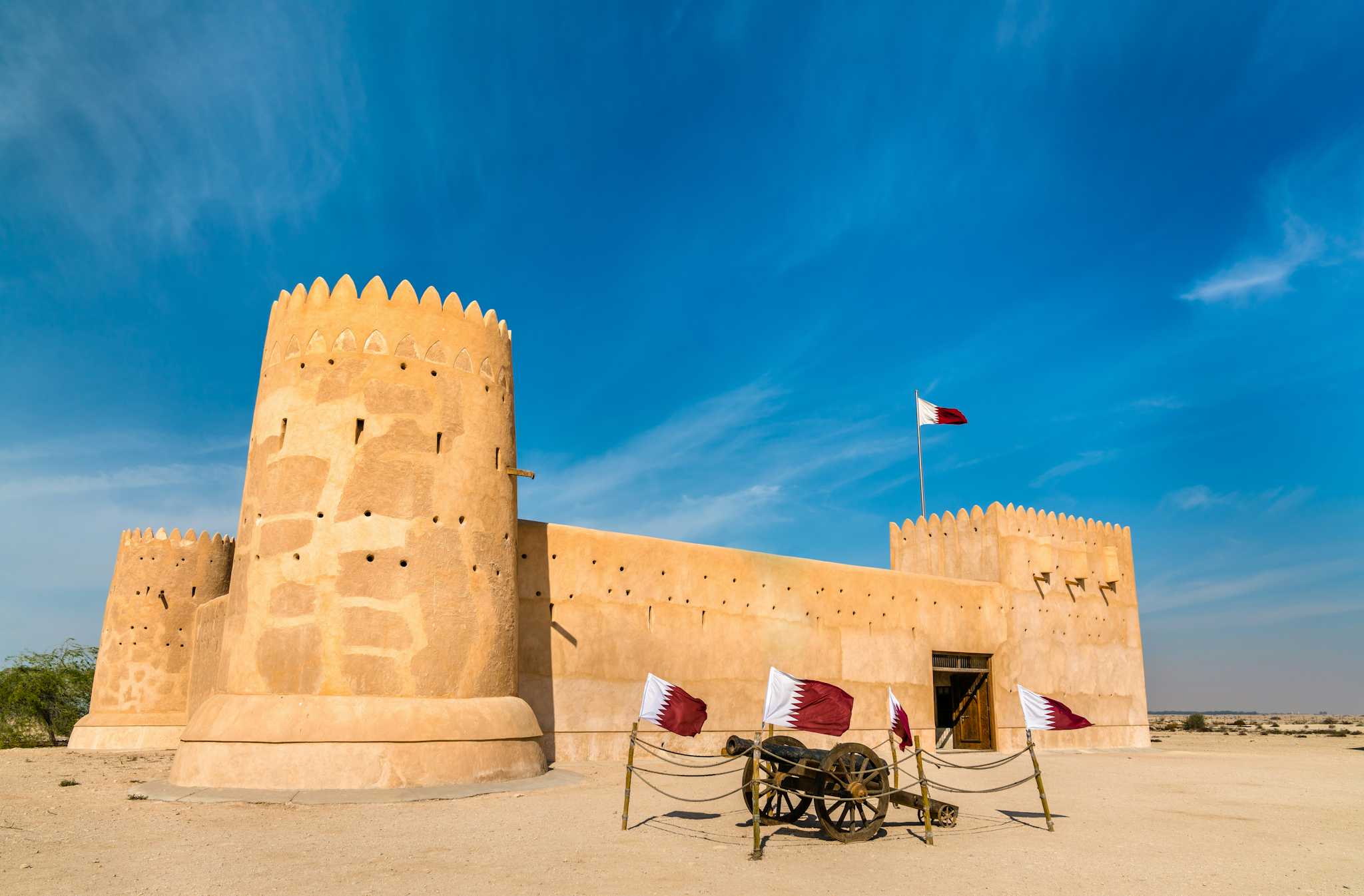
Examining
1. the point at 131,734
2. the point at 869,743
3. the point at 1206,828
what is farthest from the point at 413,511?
the point at 131,734

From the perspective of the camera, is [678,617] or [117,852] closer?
[117,852]

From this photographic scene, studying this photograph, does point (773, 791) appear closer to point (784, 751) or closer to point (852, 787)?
point (784, 751)

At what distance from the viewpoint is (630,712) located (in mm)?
16438

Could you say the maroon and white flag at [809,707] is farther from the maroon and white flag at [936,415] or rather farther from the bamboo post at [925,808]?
the maroon and white flag at [936,415]

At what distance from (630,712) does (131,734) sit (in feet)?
41.8

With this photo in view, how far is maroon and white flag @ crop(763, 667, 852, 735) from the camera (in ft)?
30.2

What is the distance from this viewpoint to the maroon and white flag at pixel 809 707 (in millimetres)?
9219

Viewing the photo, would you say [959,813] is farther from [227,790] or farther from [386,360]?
[386,360]

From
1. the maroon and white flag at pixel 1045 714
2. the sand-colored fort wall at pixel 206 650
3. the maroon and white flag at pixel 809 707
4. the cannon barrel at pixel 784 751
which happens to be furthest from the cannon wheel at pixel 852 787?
the sand-colored fort wall at pixel 206 650

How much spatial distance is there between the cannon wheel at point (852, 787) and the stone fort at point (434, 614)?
5.32m

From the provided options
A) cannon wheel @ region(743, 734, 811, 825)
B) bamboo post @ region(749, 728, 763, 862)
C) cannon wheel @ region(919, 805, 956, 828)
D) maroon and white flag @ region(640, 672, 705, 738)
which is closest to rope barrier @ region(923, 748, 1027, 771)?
cannon wheel @ region(919, 805, 956, 828)

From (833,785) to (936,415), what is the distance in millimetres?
18411

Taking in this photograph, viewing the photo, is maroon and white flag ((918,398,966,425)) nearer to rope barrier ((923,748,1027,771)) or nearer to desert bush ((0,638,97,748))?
rope barrier ((923,748,1027,771))

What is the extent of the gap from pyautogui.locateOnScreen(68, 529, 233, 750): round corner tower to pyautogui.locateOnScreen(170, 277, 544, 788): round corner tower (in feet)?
34.4
